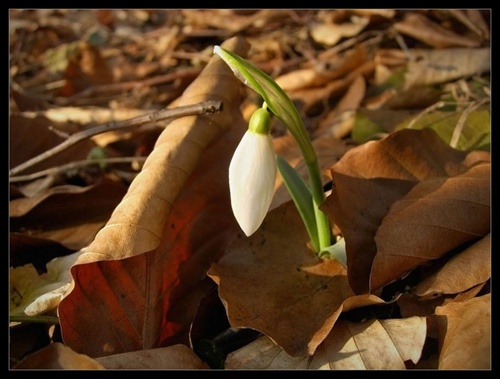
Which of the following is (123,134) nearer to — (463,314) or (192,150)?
(192,150)

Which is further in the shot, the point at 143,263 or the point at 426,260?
the point at 143,263

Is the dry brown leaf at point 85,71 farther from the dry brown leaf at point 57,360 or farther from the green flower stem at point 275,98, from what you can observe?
the dry brown leaf at point 57,360

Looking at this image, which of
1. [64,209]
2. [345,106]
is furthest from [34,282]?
[345,106]

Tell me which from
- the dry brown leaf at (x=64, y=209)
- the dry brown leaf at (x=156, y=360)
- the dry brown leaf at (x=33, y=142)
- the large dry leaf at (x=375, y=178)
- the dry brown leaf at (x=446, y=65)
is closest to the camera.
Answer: the dry brown leaf at (x=156, y=360)

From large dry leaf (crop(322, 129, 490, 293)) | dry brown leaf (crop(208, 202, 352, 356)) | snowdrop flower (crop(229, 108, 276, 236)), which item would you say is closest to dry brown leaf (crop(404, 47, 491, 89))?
large dry leaf (crop(322, 129, 490, 293))

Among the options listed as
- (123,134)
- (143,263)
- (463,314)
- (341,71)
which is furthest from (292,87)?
(463,314)

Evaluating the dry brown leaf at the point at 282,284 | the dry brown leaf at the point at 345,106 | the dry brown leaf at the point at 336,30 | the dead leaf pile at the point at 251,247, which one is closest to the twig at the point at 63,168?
the dead leaf pile at the point at 251,247
